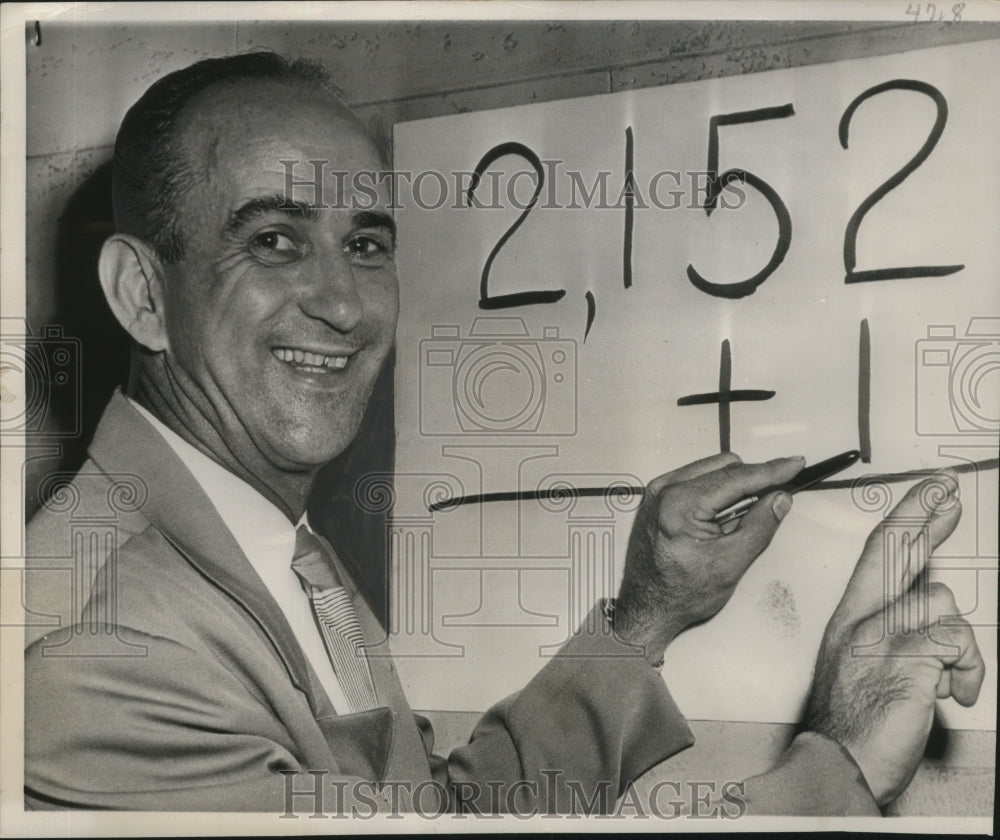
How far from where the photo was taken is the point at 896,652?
1.69 meters

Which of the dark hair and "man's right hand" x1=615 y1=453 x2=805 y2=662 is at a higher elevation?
the dark hair

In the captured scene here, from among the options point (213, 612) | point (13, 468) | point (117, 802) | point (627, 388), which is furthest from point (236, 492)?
point (627, 388)

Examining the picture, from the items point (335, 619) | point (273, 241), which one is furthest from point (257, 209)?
point (335, 619)

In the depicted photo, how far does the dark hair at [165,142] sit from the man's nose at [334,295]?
0.20 meters

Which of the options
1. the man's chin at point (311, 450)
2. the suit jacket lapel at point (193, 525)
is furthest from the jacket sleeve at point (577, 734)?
the man's chin at point (311, 450)

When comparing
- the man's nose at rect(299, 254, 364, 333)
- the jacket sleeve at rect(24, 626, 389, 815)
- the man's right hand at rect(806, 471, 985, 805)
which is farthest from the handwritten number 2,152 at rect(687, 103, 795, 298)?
the jacket sleeve at rect(24, 626, 389, 815)

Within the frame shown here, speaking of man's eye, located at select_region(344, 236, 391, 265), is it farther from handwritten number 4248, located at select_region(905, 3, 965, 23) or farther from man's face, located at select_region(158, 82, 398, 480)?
handwritten number 4248, located at select_region(905, 3, 965, 23)

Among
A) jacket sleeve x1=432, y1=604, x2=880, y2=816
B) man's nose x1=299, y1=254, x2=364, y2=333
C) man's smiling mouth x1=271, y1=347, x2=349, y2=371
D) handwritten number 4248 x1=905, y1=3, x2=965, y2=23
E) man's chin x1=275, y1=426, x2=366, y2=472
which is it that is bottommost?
jacket sleeve x1=432, y1=604, x2=880, y2=816

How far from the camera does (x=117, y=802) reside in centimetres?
164

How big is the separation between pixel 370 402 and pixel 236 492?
233 millimetres

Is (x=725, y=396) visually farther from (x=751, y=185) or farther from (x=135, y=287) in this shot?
(x=135, y=287)
